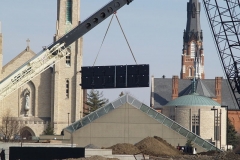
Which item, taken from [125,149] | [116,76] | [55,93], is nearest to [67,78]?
[55,93]

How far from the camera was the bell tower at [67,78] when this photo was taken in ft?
495

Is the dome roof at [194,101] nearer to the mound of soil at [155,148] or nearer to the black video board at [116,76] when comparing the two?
the mound of soil at [155,148]

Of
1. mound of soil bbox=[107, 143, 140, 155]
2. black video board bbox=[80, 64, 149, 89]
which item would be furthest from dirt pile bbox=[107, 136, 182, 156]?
black video board bbox=[80, 64, 149, 89]

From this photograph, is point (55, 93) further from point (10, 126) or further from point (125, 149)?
point (125, 149)

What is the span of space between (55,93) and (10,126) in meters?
10.4

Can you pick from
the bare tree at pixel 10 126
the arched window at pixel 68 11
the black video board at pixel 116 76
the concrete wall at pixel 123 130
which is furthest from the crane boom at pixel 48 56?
the arched window at pixel 68 11

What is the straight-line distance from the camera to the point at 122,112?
10912 cm

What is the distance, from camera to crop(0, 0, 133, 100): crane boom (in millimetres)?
73750

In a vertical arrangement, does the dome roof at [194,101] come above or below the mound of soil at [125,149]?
above

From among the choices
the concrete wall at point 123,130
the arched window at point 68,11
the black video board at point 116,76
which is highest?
the arched window at point 68,11

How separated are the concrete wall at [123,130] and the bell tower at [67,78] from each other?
4071cm

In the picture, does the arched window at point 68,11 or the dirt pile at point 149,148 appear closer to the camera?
the dirt pile at point 149,148

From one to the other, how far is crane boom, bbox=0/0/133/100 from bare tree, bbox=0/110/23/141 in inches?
2393

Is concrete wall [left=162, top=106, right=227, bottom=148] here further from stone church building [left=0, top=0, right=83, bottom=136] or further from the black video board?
the black video board
